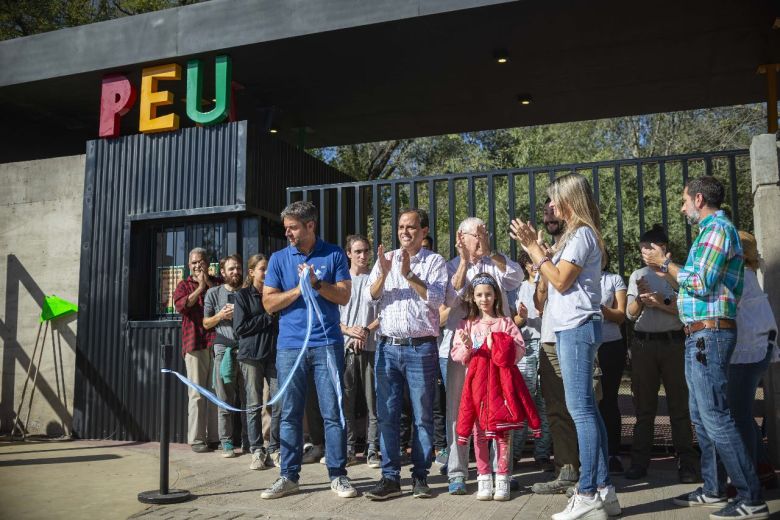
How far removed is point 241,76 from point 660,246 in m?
5.96

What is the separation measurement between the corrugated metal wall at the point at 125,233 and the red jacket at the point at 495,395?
12.8 feet

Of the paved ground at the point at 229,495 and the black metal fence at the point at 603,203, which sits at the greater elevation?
the black metal fence at the point at 603,203

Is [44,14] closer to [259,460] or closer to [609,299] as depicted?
[259,460]

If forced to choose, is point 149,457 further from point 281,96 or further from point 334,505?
point 281,96

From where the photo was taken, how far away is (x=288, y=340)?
16.4 ft

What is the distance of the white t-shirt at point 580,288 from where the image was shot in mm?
4062

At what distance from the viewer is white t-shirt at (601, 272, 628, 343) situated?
17.8ft

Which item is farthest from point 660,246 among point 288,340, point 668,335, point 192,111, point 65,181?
point 65,181

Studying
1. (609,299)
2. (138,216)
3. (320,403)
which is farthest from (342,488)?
(138,216)

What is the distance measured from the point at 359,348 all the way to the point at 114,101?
4.89 m

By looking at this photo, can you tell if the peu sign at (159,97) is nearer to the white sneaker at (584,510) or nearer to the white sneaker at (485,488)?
the white sneaker at (485,488)

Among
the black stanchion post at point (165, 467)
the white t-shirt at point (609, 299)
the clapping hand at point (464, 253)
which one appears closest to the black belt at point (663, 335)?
the white t-shirt at point (609, 299)

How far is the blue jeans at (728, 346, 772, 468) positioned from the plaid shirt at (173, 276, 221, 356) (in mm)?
4776

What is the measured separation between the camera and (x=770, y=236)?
5.39 m
